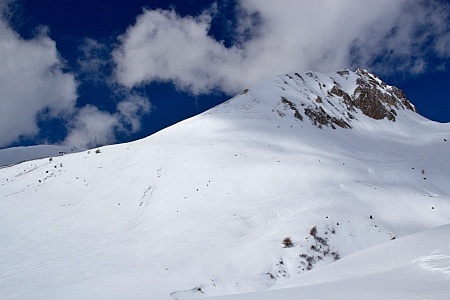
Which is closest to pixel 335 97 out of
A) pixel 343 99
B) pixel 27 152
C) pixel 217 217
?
pixel 343 99

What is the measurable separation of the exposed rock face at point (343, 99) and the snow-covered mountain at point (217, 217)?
444 inches

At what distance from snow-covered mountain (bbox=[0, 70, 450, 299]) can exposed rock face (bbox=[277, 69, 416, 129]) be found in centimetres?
1127

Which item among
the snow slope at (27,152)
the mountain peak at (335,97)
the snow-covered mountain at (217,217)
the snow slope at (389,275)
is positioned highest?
the snow slope at (27,152)

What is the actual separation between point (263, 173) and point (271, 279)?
11225 mm

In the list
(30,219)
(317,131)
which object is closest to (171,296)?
(30,219)

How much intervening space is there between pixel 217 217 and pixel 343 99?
170ft

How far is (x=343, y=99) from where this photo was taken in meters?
66.4

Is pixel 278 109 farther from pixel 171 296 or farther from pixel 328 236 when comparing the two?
pixel 171 296

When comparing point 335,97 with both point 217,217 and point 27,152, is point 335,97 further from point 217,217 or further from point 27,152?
point 27,152

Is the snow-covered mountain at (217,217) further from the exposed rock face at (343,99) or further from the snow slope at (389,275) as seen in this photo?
the exposed rock face at (343,99)

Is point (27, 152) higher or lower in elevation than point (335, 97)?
higher

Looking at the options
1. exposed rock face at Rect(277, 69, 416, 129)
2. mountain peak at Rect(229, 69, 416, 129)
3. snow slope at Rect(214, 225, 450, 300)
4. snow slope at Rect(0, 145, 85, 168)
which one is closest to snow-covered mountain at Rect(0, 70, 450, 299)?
snow slope at Rect(214, 225, 450, 300)

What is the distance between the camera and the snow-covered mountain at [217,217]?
14711mm

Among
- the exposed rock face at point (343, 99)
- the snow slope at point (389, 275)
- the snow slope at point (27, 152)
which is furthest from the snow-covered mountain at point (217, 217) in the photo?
the snow slope at point (27, 152)
